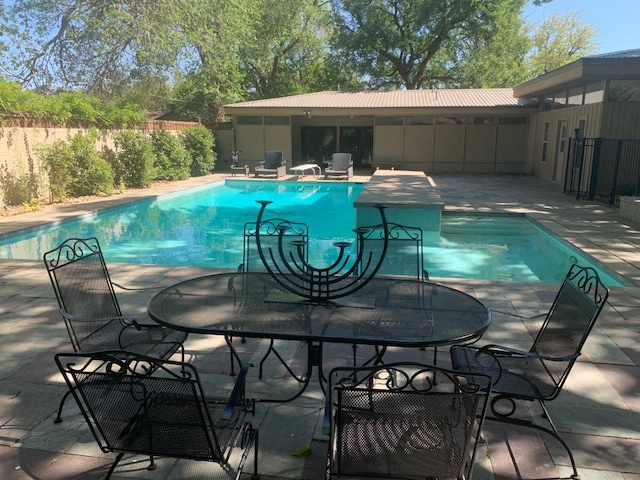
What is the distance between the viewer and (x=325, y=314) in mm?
2611

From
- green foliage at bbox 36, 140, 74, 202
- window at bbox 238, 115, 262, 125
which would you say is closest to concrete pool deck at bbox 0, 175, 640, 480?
green foliage at bbox 36, 140, 74, 202

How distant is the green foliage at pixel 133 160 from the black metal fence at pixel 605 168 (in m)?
11.7

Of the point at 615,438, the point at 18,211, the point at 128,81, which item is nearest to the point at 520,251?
the point at 615,438

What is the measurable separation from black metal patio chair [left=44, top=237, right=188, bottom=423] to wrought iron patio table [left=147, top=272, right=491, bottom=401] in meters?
0.27

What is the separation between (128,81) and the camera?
812 inches

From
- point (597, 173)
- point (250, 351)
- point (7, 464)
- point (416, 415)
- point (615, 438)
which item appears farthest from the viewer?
point (597, 173)

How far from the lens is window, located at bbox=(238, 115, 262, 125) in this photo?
19.8m

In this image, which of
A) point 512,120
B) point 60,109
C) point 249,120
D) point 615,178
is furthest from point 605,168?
point 249,120

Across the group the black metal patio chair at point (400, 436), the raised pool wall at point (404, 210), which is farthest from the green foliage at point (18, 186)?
the black metal patio chair at point (400, 436)

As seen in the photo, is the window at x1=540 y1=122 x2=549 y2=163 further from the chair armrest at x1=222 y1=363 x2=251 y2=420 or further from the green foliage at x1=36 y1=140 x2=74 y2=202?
the chair armrest at x1=222 y1=363 x2=251 y2=420

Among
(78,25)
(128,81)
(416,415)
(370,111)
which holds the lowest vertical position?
(416,415)

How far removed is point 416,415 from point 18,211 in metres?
10.5

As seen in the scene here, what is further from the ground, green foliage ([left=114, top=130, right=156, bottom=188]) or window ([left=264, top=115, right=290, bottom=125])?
window ([left=264, top=115, right=290, bottom=125])

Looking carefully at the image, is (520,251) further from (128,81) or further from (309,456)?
(128,81)
